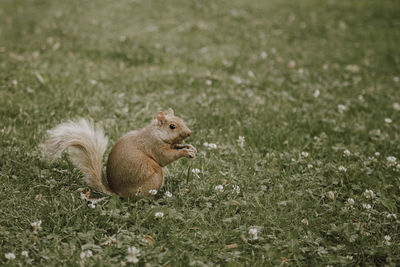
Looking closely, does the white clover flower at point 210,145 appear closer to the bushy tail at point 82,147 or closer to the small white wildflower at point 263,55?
the bushy tail at point 82,147

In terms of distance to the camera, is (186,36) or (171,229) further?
(186,36)

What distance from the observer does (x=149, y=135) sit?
2.51 meters

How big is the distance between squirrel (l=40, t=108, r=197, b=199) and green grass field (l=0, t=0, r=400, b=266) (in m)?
0.13

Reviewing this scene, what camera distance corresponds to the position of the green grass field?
2.28 metres

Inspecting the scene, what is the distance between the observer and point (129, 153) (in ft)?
8.00

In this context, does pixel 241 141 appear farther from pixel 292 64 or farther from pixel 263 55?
pixel 263 55

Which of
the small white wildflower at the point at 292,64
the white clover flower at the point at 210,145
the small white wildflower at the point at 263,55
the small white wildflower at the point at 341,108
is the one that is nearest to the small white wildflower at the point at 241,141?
the white clover flower at the point at 210,145

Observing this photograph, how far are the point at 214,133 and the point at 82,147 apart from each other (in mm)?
1481

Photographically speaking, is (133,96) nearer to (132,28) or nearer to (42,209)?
(42,209)

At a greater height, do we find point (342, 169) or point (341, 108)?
point (341, 108)

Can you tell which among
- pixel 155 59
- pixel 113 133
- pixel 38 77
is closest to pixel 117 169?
pixel 113 133

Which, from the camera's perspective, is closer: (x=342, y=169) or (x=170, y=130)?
(x=170, y=130)

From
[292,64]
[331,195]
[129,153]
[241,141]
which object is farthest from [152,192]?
[292,64]

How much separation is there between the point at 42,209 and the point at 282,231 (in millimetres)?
1534
